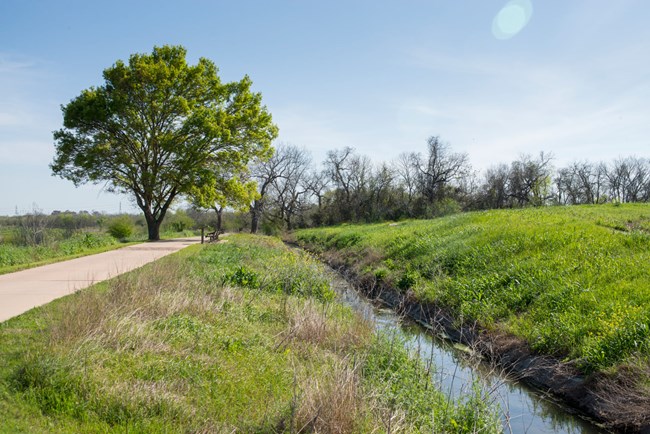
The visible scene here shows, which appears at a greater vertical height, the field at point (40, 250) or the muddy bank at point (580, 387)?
the field at point (40, 250)

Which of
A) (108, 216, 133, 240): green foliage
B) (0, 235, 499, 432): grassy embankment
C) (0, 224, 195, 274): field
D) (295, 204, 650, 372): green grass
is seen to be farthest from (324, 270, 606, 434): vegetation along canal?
(108, 216, 133, 240): green foliage

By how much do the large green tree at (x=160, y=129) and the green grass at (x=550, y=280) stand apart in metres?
15.8

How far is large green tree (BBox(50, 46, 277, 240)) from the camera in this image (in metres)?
28.6

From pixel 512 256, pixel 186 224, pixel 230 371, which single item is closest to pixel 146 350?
pixel 230 371

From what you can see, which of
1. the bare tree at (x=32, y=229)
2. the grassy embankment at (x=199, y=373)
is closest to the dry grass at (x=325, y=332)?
the grassy embankment at (x=199, y=373)

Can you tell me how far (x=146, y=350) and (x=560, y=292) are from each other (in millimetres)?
8846

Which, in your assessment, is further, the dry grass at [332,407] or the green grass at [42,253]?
the green grass at [42,253]

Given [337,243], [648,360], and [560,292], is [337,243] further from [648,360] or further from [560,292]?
[648,360]

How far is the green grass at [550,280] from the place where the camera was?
7.98 m

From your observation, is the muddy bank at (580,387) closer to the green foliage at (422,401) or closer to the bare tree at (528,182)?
the green foliage at (422,401)

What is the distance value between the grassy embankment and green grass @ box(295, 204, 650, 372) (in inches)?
121

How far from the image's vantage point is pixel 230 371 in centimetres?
609

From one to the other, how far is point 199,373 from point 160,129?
27.8 m

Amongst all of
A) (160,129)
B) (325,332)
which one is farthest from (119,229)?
(325,332)
